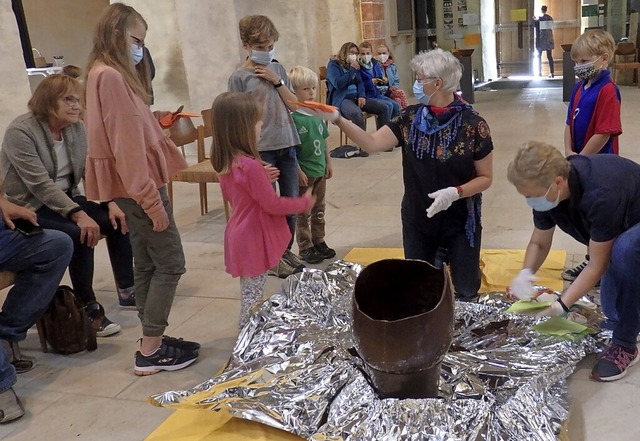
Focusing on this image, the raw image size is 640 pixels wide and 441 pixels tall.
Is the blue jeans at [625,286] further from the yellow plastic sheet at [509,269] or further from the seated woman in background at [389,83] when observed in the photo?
the seated woman in background at [389,83]

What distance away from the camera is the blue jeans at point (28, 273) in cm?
278

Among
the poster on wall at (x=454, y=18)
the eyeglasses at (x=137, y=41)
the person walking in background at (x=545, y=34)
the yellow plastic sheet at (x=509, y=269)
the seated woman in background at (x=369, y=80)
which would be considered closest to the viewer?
the eyeglasses at (x=137, y=41)

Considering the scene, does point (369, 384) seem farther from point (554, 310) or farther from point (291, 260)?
point (291, 260)

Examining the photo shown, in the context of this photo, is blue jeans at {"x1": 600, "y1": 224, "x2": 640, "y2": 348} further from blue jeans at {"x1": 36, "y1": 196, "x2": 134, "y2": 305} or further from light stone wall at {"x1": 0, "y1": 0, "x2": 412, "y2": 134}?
light stone wall at {"x1": 0, "y1": 0, "x2": 412, "y2": 134}

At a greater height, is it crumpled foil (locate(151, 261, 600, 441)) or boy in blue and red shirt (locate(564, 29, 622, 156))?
boy in blue and red shirt (locate(564, 29, 622, 156))

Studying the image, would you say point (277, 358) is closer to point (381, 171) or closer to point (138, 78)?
point (138, 78)

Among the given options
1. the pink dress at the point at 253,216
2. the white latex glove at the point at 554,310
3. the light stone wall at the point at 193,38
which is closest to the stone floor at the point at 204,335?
the white latex glove at the point at 554,310

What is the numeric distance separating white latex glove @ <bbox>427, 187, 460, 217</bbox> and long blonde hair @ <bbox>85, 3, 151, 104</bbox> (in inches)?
49.8

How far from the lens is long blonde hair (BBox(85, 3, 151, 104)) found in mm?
2455

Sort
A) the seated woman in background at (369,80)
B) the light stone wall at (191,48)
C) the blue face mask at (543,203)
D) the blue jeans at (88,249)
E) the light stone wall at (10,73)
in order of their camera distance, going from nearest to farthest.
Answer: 1. the blue face mask at (543,203)
2. the blue jeans at (88,249)
3. the light stone wall at (10,73)
4. the light stone wall at (191,48)
5. the seated woman in background at (369,80)

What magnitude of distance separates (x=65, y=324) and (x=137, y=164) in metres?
1.01

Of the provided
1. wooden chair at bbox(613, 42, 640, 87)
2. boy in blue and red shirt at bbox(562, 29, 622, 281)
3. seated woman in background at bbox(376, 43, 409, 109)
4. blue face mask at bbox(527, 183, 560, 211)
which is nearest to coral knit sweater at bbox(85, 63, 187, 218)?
blue face mask at bbox(527, 183, 560, 211)

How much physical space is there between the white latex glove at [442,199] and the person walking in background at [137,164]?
3.48 ft

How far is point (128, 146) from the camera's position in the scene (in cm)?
245
